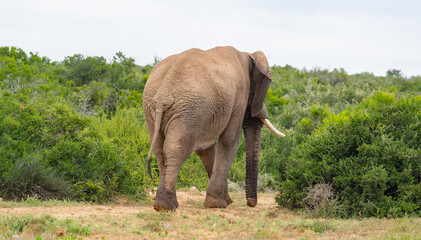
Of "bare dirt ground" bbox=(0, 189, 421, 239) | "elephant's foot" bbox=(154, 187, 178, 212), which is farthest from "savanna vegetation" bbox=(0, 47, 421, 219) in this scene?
"elephant's foot" bbox=(154, 187, 178, 212)

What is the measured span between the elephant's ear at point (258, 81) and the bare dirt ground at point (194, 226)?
7.07 ft

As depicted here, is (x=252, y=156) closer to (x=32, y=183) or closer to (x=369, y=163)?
(x=369, y=163)

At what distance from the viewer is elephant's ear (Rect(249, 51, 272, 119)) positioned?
30.5 ft

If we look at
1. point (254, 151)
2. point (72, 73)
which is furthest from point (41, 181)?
point (72, 73)

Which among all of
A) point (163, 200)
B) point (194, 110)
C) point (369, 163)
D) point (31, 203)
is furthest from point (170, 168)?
point (369, 163)

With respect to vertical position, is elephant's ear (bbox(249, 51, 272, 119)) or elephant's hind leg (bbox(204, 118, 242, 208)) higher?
elephant's ear (bbox(249, 51, 272, 119))

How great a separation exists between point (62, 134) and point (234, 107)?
10.4 feet

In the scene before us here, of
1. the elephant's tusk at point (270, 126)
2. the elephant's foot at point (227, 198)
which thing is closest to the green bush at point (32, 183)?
the elephant's foot at point (227, 198)

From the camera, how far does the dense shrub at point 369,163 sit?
8.24 meters

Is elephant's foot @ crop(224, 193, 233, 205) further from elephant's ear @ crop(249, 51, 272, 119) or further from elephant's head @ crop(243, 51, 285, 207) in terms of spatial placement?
elephant's ear @ crop(249, 51, 272, 119)

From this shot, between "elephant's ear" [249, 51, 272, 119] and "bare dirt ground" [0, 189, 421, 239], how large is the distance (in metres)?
2.15

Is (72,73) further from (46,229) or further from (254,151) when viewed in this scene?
(46,229)

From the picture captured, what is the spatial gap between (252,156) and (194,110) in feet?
8.25

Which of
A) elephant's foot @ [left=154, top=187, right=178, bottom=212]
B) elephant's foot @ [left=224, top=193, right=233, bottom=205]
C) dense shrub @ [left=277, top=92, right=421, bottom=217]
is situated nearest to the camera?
elephant's foot @ [left=154, top=187, right=178, bottom=212]
